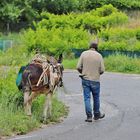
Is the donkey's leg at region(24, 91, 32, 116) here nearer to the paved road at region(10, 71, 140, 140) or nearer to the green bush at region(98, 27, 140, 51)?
the paved road at region(10, 71, 140, 140)

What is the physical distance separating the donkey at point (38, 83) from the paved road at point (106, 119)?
0.72 metres

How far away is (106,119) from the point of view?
51.1ft

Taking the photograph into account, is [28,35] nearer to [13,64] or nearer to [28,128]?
[13,64]

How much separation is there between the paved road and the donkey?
717 millimetres

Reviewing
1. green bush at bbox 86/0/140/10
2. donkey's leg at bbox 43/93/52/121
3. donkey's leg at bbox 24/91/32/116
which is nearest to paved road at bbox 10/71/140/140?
donkey's leg at bbox 43/93/52/121

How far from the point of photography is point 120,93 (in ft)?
71.9

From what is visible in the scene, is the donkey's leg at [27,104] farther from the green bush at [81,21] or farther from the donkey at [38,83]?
the green bush at [81,21]

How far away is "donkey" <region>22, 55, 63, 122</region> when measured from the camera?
47.1 ft

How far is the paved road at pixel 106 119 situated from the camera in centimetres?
1284

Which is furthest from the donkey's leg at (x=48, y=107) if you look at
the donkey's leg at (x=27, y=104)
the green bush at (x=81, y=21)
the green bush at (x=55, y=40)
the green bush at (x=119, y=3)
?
the green bush at (x=119, y=3)

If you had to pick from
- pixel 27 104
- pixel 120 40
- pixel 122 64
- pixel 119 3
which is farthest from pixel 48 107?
pixel 119 3

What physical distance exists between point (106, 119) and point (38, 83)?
227cm

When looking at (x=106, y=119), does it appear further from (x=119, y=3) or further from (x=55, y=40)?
(x=119, y=3)

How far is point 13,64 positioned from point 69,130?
127 inches
